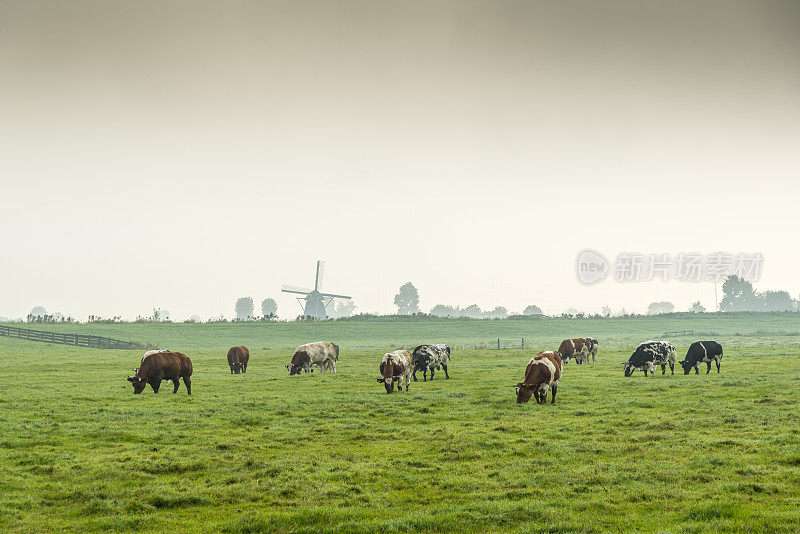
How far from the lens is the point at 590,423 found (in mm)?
19578

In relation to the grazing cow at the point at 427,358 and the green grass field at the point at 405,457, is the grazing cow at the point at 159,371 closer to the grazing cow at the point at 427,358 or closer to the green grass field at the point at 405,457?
the green grass field at the point at 405,457

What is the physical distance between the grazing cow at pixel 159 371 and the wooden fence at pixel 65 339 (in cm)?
4763

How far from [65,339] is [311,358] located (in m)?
47.8

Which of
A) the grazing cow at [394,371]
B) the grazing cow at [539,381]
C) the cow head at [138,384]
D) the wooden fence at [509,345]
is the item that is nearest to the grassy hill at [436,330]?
the wooden fence at [509,345]

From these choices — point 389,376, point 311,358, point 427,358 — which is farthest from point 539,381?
point 311,358

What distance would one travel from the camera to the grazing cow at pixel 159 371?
92.6 ft

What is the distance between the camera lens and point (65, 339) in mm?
71688

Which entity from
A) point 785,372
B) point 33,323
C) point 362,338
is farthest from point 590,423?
point 33,323

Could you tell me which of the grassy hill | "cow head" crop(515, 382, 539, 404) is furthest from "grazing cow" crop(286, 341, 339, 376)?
the grassy hill

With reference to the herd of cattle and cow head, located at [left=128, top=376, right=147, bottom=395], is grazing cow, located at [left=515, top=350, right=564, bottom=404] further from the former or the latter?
cow head, located at [left=128, top=376, right=147, bottom=395]

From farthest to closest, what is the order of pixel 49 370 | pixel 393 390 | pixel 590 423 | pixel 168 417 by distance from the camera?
pixel 49 370, pixel 393 390, pixel 168 417, pixel 590 423

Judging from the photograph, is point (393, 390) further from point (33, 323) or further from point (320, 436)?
point (33, 323)

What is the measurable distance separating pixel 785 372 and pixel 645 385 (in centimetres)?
1006

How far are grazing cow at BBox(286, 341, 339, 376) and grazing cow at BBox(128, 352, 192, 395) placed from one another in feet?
34.4
